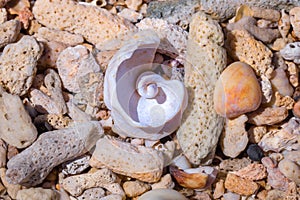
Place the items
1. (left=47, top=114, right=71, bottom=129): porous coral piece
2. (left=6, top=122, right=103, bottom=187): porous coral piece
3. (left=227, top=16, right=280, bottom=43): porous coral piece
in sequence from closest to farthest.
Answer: (left=6, top=122, right=103, bottom=187): porous coral piece → (left=47, top=114, right=71, bottom=129): porous coral piece → (left=227, top=16, right=280, bottom=43): porous coral piece

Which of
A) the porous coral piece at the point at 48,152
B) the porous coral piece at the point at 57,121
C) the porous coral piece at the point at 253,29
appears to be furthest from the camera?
the porous coral piece at the point at 253,29

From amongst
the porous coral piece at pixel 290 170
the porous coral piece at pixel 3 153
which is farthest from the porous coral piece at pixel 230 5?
the porous coral piece at pixel 3 153

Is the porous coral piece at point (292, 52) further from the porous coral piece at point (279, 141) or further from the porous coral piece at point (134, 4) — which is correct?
the porous coral piece at point (134, 4)

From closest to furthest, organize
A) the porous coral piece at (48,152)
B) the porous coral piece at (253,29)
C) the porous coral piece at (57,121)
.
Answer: the porous coral piece at (48,152) < the porous coral piece at (57,121) < the porous coral piece at (253,29)

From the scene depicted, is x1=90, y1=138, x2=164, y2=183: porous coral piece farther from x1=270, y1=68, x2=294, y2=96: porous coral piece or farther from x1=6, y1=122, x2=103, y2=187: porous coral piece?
x1=270, y1=68, x2=294, y2=96: porous coral piece

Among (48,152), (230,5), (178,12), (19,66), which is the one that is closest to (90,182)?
(48,152)

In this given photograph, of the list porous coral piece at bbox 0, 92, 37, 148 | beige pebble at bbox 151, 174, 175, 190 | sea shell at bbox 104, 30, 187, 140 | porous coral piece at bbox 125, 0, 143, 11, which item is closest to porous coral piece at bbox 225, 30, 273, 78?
sea shell at bbox 104, 30, 187, 140
